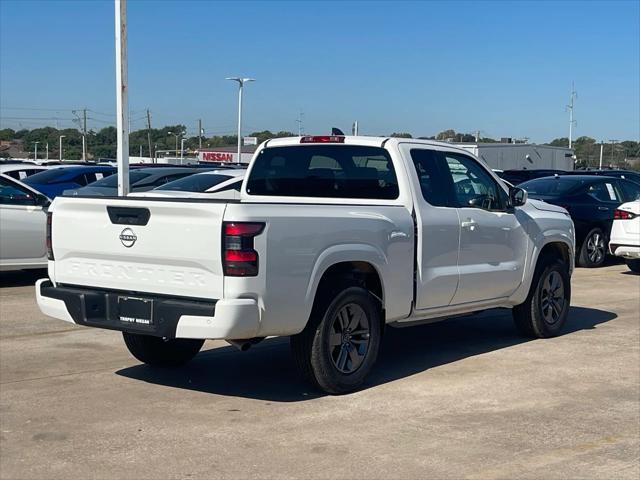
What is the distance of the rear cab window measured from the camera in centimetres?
751

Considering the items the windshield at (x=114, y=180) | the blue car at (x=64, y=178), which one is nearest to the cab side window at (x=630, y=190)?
the windshield at (x=114, y=180)

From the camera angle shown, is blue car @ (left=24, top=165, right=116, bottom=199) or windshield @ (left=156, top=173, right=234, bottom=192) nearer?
→ windshield @ (left=156, top=173, right=234, bottom=192)

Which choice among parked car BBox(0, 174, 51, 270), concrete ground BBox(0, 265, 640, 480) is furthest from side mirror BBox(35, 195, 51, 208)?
concrete ground BBox(0, 265, 640, 480)

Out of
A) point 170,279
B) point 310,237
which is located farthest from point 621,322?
point 170,279

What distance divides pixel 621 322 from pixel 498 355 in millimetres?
2650

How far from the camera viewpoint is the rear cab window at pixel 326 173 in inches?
296

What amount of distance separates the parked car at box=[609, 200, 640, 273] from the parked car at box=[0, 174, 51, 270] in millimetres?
8913

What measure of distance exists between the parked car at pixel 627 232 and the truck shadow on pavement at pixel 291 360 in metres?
4.28

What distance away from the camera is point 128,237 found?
6.23 m

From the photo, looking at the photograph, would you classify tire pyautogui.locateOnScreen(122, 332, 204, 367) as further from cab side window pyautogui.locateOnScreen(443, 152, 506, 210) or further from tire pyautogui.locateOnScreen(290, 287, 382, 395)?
cab side window pyautogui.locateOnScreen(443, 152, 506, 210)

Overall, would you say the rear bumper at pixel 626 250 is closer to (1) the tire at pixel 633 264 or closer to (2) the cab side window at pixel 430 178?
(1) the tire at pixel 633 264

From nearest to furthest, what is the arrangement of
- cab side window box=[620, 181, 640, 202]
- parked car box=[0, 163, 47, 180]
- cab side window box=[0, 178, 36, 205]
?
cab side window box=[0, 178, 36, 205] < cab side window box=[620, 181, 640, 202] < parked car box=[0, 163, 47, 180]

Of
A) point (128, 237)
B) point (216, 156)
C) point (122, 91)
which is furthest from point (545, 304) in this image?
point (216, 156)

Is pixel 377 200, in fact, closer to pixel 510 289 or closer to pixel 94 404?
pixel 510 289
